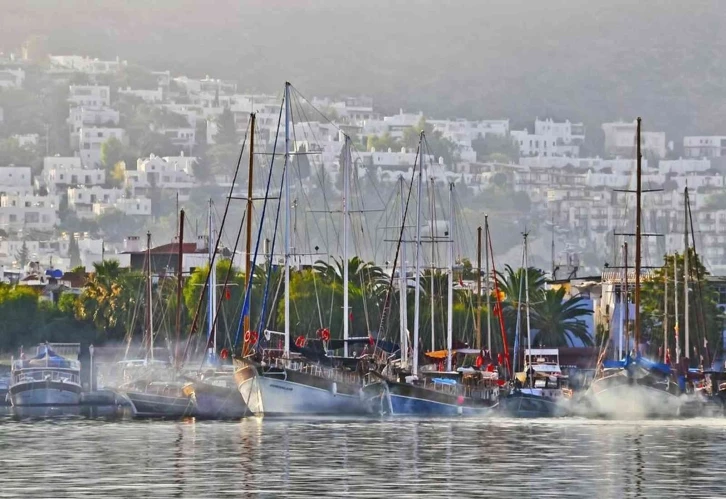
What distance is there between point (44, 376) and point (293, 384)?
73.6ft

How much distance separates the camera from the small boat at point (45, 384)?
324 feet

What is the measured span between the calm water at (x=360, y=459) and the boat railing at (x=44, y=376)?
1919 centimetres

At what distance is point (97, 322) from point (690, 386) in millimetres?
65001

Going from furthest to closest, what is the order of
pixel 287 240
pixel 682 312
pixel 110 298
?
pixel 110 298
pixel 682 312
pixel 287 240

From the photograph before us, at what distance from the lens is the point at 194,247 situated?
637 ft

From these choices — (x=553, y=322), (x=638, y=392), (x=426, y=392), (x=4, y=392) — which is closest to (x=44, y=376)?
(x=4, y=392)

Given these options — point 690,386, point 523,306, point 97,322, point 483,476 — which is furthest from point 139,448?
point 97,322

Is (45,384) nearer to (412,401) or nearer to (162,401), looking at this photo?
(162,401)

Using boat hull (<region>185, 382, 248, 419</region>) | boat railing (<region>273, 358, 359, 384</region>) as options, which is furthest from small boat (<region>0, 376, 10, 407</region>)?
boat railing (<region>273, 358, 359, 384</region>)

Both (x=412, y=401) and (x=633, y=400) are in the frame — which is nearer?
(x=412, y=401)

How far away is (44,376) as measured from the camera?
99562 mm

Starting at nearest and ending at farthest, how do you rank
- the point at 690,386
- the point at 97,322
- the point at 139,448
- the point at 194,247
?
the point at 139,448 → the point at 690,386 → the point at 97,322 → the point at 194,247

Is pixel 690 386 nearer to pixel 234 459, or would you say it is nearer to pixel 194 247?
pixel 234 459

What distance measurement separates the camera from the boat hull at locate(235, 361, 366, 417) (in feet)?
262
